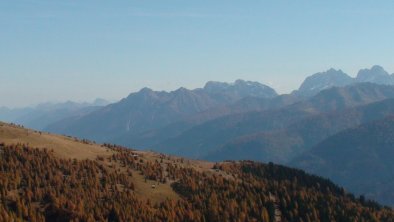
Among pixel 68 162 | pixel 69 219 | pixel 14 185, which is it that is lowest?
pixel 69 219

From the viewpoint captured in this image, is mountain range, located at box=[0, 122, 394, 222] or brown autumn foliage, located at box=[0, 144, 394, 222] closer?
brown autumn foliage, located at box=[0, 144, 394, 222]

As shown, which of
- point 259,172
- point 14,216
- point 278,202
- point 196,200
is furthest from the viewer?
point 259,172

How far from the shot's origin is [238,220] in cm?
11712

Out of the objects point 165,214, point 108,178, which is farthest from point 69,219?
point 108,178

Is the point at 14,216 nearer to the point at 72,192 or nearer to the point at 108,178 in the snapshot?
the point at 72,192

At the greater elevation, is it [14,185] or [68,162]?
[68,162]

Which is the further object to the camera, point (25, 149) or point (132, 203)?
point (25, 149)

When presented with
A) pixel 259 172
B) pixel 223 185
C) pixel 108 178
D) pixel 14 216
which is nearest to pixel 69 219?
pixel 14 216

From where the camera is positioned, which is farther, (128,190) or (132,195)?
(128,190)

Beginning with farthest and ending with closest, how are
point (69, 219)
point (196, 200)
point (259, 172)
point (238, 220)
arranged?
1. point (259, 172)
2. point (196, 200)
3. point (238, 220)
4. point (69, 219)

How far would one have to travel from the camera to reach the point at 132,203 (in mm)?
114312

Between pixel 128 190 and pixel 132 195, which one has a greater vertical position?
pixel 128 190

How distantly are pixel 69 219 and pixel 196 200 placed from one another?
37.9 meters

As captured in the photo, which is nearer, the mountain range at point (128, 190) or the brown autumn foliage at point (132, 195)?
the brown autumn foliage at point (132, 195)
